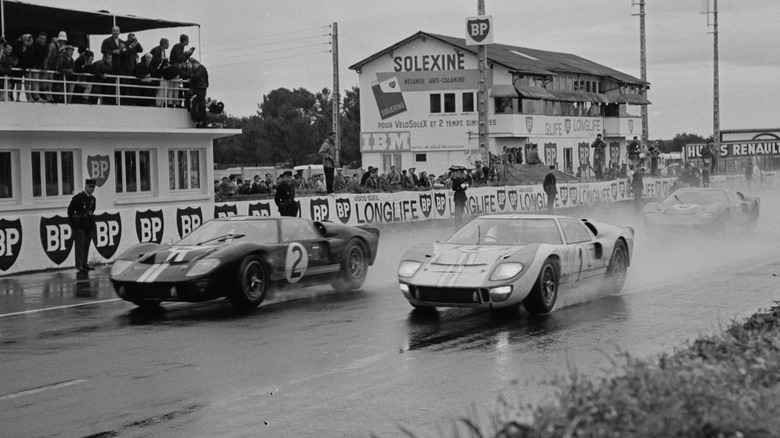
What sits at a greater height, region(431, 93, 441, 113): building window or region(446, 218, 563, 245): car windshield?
region(431, 93, 441, 113): building window

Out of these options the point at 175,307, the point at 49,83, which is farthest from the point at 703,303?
the point at 49,83

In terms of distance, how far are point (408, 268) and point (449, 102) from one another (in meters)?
54.0

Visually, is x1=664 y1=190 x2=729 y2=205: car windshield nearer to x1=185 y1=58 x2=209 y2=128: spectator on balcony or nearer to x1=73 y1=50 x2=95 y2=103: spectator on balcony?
x1=185 y1=58 x2=209 y2=128: spectator on balcony

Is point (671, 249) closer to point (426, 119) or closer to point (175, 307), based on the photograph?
point (175, 307)

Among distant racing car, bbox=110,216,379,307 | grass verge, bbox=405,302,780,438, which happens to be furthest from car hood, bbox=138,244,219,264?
grass verge, bbox=405,302,780,438

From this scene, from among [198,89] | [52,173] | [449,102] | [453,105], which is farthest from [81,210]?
[449,102]

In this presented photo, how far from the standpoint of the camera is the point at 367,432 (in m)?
7.02

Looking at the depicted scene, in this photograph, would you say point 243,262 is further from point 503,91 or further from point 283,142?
point 283,142

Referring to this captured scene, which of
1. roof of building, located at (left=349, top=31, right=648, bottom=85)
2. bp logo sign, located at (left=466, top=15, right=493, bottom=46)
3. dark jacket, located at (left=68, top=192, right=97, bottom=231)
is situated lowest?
dark jacket, located at (left=68, top=192, right=97, bottom=231)

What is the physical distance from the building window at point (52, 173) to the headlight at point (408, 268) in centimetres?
1557

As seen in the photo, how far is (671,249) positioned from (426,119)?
45.0 meters

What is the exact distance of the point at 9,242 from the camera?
18.9 metres

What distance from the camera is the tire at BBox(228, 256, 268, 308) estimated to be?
13.3m

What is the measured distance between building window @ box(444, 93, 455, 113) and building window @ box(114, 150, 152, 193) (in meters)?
38.6
